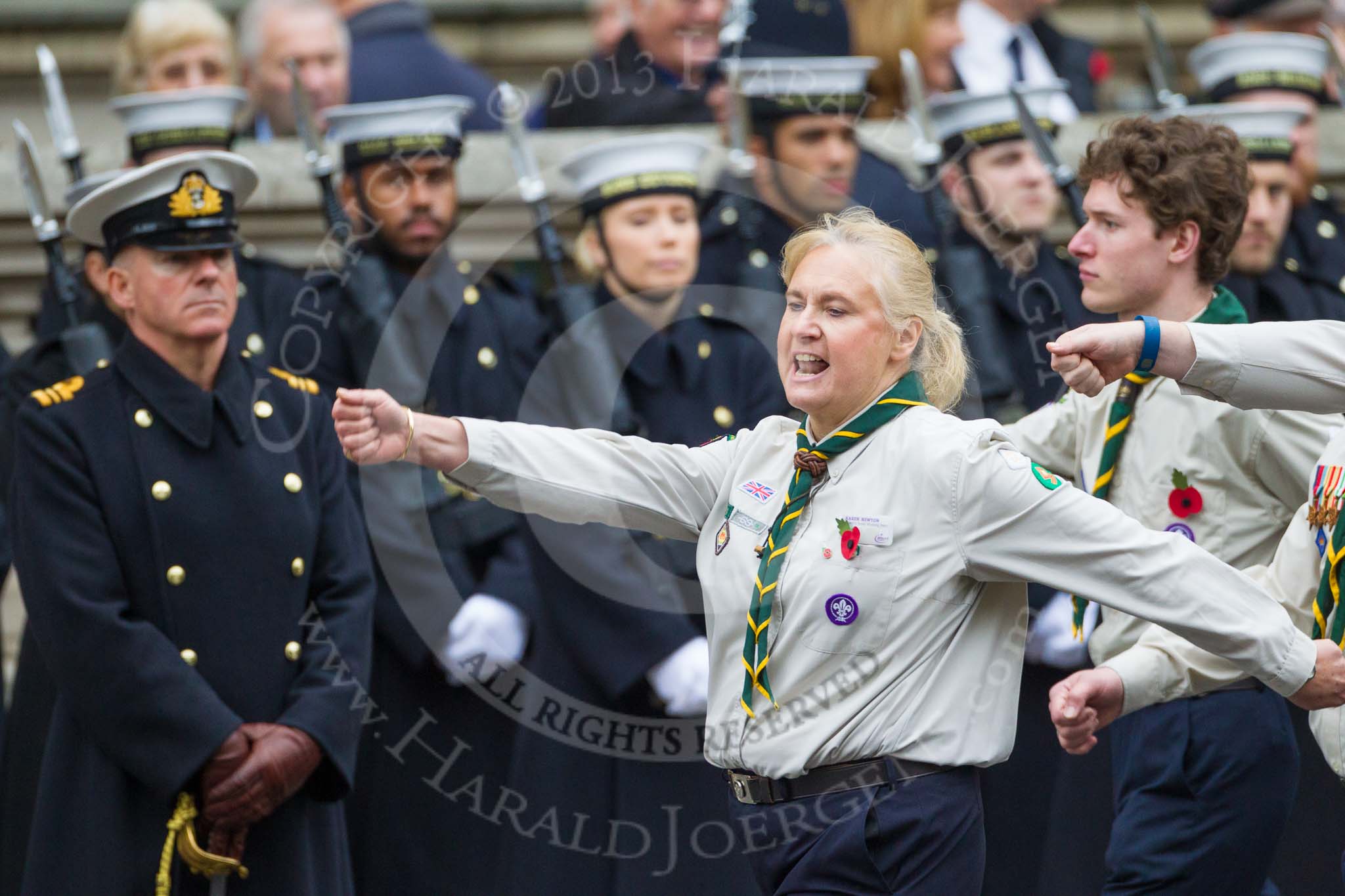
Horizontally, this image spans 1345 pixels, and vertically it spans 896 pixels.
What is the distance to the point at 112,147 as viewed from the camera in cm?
680

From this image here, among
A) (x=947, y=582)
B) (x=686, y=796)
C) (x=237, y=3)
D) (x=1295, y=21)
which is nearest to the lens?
(x=947, y=582)

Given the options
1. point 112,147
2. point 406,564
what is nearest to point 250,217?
point 112,147

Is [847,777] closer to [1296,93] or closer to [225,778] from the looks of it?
[225,778]

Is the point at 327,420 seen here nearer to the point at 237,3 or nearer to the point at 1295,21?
the point at 1295,21

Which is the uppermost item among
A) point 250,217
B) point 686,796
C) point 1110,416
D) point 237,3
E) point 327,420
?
point 237,3

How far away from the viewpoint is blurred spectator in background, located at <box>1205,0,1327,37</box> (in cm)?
714

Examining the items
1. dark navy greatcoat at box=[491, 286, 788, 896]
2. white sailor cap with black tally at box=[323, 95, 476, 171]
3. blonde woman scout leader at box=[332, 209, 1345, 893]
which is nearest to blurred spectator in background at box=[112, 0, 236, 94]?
white sailor cap with black tally at box=[323, 95, 476, 171]

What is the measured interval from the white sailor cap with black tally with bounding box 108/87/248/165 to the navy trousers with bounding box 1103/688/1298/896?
3.27m

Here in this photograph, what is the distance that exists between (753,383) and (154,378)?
5.67ft

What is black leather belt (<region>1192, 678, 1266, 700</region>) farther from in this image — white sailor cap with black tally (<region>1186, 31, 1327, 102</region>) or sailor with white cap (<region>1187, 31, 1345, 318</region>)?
white sailor cap with black tally (<region>1186, 31, 1327, 102</region>)

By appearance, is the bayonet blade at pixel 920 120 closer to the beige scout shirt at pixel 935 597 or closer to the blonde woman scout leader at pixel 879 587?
the blonde woman scout leader at pixel 879 587

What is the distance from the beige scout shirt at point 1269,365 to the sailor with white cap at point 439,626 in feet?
7.92

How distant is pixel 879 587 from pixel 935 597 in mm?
100

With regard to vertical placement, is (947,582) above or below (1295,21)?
below
